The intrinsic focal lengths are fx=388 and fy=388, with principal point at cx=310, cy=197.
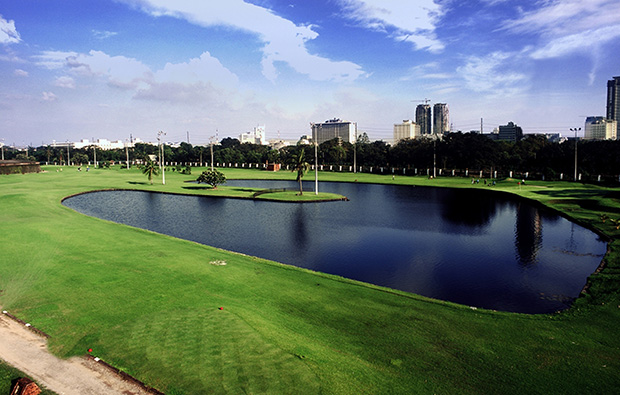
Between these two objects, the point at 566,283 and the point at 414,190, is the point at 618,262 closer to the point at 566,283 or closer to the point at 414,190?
the point at 566,283

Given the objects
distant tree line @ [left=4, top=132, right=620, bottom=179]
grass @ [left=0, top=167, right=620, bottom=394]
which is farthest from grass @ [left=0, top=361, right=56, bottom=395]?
distant tree line @ [left=4, top=132, right=620, bottom=179]

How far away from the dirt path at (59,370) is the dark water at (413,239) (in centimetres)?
1745

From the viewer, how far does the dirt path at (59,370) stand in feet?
40.4

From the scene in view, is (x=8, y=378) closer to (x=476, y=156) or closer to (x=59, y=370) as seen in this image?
(x=59, y=370)

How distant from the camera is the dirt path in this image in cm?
1231

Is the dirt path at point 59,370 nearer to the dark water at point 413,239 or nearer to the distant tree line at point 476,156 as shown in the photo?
the dark water at point 413,239

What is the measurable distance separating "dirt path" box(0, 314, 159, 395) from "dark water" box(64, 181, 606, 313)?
687 inches

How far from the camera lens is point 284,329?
16938 millimetres

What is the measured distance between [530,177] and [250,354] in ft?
352

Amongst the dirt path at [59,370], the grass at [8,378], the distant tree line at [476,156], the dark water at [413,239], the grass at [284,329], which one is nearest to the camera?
the grass at [8,378]

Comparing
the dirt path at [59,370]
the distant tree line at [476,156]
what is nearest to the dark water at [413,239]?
the dirt path at [59,370]

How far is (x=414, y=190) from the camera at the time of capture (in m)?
85.4

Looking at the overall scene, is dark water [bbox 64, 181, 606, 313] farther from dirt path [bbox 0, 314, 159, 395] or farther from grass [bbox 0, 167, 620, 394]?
dirt path [bbox 0, 314, 159, 395]

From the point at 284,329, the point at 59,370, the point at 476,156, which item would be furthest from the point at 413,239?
the point at 476,156
